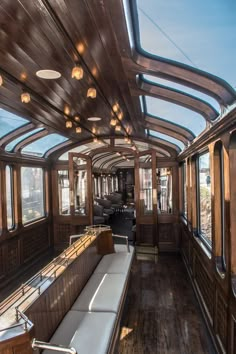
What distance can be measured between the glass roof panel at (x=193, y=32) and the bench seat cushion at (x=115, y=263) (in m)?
3.19

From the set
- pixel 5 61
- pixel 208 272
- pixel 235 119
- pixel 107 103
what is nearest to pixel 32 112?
pixel 107 103

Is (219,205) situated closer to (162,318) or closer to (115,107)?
(162,318)

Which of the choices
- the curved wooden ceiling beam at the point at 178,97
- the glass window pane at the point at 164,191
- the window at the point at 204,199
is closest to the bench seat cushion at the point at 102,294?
the window at the point at 204,199

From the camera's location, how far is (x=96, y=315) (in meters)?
3.01

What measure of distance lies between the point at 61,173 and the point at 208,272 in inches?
207

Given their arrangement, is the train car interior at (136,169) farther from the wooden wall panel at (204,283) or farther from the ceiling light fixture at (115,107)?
the ceiling light fixture at (115,107)

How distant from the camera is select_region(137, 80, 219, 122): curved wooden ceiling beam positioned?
3.19 m

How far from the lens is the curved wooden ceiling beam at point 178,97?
3.19 m

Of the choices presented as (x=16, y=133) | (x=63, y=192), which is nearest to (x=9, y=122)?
(x=16, y=133)

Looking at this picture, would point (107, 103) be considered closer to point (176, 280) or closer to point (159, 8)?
point (159, 8)

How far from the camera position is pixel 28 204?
692 cm

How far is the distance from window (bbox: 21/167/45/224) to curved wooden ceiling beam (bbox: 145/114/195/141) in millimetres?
3278

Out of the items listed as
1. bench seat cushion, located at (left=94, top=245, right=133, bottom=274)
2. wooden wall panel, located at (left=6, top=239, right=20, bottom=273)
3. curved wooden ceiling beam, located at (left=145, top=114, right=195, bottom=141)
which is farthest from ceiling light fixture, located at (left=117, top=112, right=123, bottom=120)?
wooden wall panel, located at (left=6, top=239, right=20, bottom=273)

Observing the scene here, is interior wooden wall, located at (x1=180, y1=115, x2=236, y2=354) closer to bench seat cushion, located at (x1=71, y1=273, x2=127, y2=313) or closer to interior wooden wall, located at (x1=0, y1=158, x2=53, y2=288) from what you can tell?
bench seat cushion, located at (x1=71, y1=273, x2=127, y2=313)
